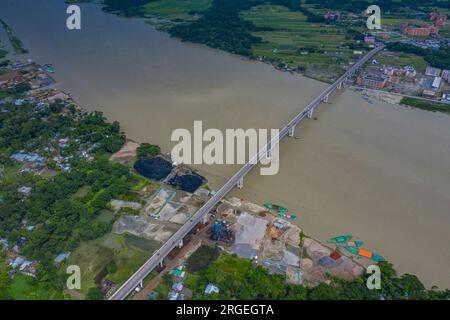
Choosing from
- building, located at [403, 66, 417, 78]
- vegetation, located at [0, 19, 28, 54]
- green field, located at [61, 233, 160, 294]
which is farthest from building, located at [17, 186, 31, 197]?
building, located at [403, 66, 417, 78]

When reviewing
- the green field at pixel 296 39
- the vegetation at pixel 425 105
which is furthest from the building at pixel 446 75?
the green field at pixel 296 39

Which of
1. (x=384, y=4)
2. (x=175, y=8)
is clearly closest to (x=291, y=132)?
(x=175, y=8)

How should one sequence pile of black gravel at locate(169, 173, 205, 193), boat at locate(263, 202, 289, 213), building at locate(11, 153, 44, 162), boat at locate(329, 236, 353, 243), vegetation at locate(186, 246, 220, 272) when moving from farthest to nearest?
building at locate(11, 153, 44, 162) → pile of black gravel at locate(169, 173, 205, 193) → boat at locate(263, 202, 289, 213) → boat at locate(329, 236, 353, 243) → vegetation at locate(186, 246, 220, 272)

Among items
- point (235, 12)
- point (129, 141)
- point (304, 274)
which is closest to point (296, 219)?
point (304, 274)

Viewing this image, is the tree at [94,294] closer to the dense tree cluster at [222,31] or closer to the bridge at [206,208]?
the bridge at [206,208]

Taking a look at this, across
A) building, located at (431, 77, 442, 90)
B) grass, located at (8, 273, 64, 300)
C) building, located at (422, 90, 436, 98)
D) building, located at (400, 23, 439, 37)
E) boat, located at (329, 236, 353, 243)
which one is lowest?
grass, located at (8, 273, 64, 300)

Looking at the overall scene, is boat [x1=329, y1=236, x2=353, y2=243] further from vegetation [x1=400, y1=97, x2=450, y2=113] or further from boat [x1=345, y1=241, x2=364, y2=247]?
vegetation [x1=400, y1=97, x2=450, y2=113]
